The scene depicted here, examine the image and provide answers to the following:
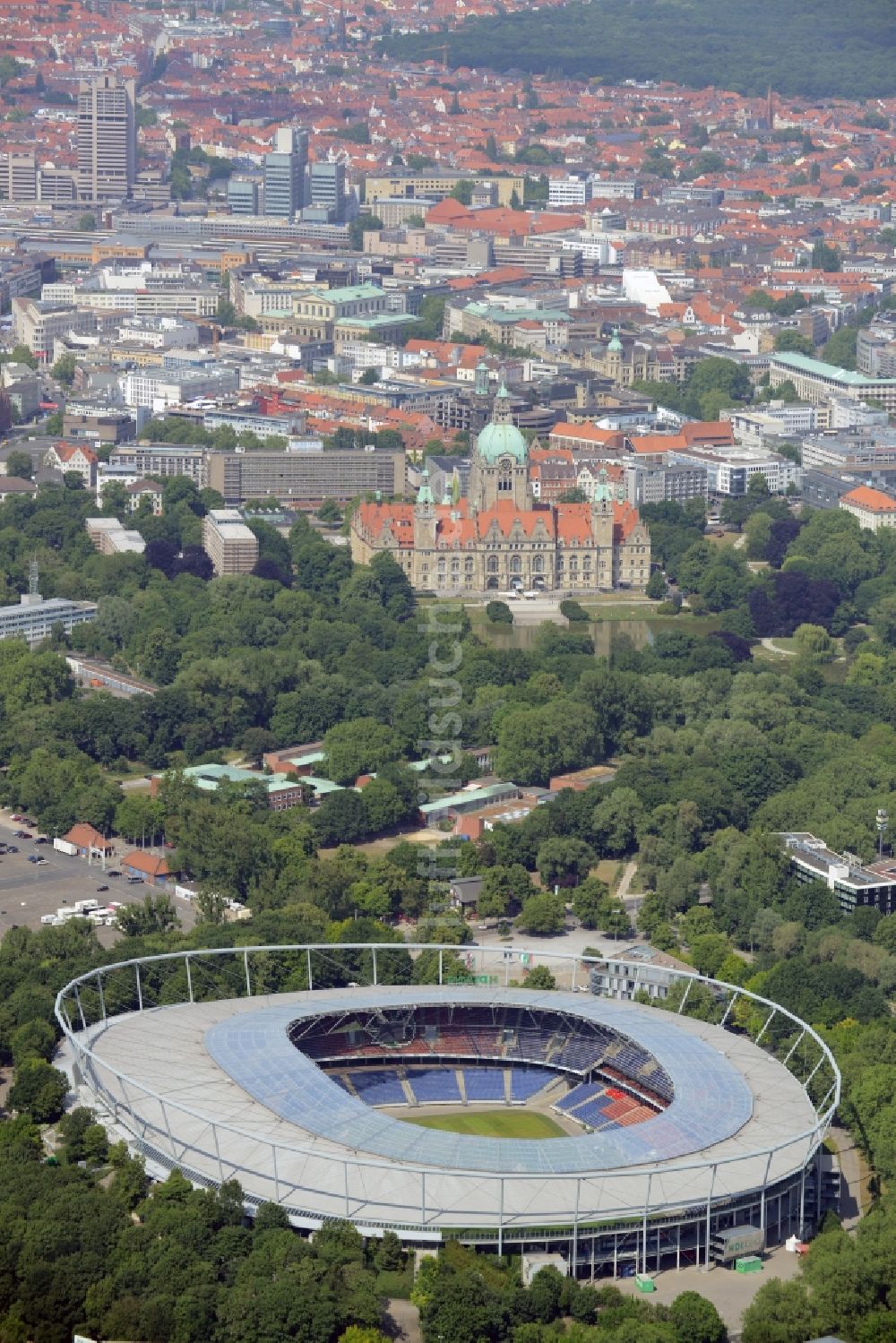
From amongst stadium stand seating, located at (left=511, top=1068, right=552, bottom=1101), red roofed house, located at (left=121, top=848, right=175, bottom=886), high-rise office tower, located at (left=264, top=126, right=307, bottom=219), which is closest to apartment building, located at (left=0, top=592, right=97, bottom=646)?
red roofed house, located at (left=121, top=848, right=175, bottom=886)

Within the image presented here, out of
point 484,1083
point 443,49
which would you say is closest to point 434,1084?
point 484,1083

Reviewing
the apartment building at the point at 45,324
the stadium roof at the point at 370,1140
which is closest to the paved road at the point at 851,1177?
the stadium roof at the point at 370,1140

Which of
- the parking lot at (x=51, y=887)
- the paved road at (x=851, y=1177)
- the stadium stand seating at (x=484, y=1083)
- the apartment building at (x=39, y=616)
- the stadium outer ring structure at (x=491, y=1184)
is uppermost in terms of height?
the stadium outer ring structure at (x=491, y=1184)

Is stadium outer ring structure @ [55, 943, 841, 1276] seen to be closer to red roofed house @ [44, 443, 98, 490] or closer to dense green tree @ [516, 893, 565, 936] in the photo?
dense green tree @ [516, 893, 565, 936]

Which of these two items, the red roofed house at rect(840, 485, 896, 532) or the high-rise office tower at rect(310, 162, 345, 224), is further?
the high-rise office tower at rect(310, 162, 345, 224)

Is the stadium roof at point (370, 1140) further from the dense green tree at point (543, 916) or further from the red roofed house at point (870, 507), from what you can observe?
the red roofed house at point (870, 507)

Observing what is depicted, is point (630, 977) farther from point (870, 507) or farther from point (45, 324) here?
point (45, 324)
